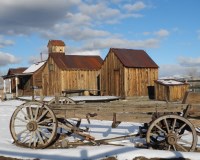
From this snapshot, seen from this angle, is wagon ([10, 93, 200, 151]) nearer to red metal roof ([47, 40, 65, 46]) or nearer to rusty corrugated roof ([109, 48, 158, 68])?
rusty corrugated roof ([109, 48, 158, 68])

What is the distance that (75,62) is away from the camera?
1398 inches

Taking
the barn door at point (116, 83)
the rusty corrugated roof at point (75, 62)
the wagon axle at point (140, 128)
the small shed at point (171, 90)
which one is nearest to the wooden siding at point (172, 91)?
the small shed at point (171, 90)

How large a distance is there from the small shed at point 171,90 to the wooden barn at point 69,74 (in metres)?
8.28

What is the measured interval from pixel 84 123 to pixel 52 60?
71.4 ft

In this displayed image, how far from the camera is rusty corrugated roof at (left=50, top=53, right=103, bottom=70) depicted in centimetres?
3447

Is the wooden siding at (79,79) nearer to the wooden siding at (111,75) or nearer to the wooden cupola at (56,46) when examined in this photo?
the wooden siding at (111,75)

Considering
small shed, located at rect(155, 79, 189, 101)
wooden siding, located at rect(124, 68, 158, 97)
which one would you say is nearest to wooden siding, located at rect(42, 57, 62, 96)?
wooden siding, located at rect(124, 68, 158, 97)

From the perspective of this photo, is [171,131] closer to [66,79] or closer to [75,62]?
[66,79]

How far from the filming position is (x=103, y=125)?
1339cm

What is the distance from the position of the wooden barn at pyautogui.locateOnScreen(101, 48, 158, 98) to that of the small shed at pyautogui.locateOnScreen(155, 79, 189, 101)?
253cm

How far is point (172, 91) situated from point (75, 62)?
12.6 m

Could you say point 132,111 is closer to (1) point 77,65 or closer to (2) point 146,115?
(2) point 146,115

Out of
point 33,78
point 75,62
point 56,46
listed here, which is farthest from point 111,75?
point 33,78

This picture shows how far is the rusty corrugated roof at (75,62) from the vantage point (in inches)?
1357
